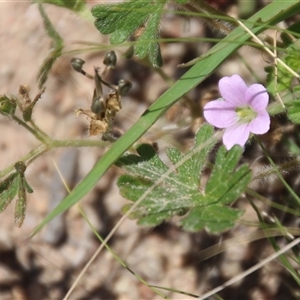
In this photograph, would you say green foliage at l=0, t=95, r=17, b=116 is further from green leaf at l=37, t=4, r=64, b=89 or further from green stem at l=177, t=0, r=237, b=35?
green stem at l=177, t=0, r=237, b=35

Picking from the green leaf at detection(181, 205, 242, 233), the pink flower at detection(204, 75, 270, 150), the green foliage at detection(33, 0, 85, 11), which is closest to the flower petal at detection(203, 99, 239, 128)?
the pink flower at detection(204, 75, 270, 150)

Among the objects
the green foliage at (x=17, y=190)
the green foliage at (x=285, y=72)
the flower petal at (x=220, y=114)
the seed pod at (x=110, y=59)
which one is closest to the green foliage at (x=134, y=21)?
the seed pod at (x=110, y=59)

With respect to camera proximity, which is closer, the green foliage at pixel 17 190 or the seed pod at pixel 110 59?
the green foliage at pixel 17 190

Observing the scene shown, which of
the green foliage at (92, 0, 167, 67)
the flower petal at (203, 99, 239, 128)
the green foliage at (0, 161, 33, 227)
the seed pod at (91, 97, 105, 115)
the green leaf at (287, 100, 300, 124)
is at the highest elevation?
the green foliage at (92, 0, 167, 67)

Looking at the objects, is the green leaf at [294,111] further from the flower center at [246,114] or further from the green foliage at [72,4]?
the green foliage at [72,4]

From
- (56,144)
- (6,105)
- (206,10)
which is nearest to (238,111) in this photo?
(206,10)
